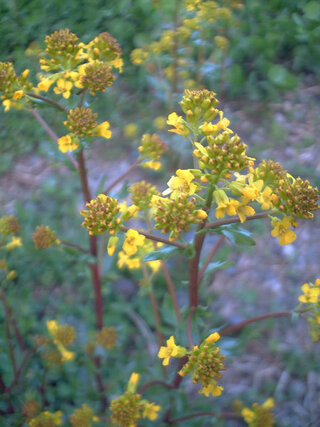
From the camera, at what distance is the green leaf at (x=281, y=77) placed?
10.6 feet

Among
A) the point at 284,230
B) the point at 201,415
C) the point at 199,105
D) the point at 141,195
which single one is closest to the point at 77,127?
the point at 141,195

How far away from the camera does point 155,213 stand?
1.31 meters

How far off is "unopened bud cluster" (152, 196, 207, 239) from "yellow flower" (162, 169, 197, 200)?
0.03 m

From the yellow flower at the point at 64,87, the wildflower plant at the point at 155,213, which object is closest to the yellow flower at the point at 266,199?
the wildflower plant at the point at 155,213

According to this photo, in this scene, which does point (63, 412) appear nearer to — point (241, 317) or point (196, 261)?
point (241, 317)

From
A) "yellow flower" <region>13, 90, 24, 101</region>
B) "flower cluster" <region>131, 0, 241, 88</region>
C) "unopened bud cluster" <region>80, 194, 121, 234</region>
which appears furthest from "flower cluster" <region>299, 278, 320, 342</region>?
"flower cluster" <region>131, 0, 241, 88</region>

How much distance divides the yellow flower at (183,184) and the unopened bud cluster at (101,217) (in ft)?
0.66

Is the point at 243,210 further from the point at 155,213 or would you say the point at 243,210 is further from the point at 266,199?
the point at 155,213

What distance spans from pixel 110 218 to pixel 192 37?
2036 millimetres

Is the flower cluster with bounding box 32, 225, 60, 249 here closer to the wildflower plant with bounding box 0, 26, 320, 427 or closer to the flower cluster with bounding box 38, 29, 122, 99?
the wildflower plant with bounding box 0, 26, 320, 427

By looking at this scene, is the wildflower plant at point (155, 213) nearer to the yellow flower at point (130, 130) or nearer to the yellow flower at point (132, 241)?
the yellow flower at point (132, 241)

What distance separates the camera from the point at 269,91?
3.30m

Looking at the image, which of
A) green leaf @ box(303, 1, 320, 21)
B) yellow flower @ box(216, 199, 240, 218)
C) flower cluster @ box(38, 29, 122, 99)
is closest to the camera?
yellow flower @ box(216, 199, 240, 218)

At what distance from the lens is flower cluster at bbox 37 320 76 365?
2.07 metres
